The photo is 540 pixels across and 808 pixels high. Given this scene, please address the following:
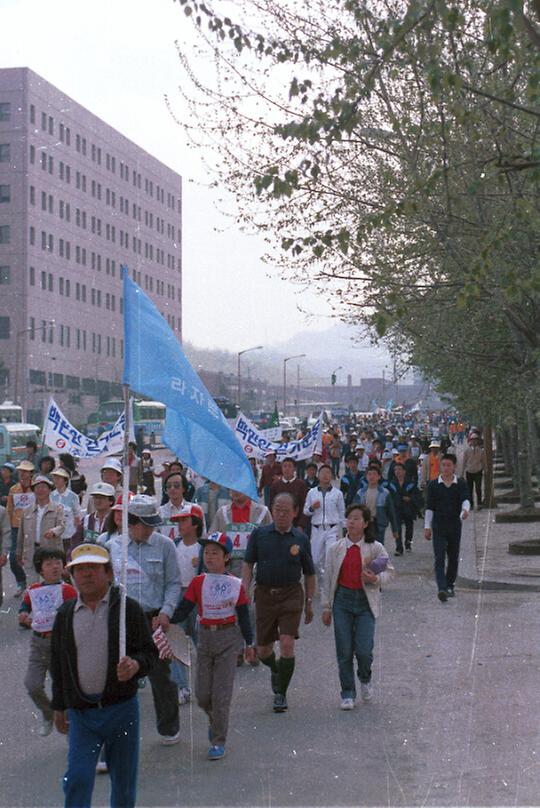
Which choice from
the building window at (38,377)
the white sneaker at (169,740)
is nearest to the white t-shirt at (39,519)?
the white sneaker at (169,740)

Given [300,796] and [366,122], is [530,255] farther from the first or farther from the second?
[300,796]

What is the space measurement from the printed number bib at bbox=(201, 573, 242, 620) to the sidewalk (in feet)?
26.3

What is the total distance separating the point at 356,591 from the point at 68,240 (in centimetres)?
8549

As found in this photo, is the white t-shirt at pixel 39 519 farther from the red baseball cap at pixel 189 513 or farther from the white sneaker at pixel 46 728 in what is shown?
the white sneaker at pixel 46 728

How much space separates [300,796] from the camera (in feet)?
22.2

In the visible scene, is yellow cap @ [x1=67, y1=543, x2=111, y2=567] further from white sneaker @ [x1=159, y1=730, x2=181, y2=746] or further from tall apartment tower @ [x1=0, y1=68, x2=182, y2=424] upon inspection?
tall apartment tower @ [x1=0, y1=68, x2=182, y2=424]

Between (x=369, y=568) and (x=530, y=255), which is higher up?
(x=530, y=255)

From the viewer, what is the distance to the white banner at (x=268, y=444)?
2355cm

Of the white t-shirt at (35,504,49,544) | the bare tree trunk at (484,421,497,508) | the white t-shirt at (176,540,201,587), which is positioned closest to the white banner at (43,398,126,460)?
the white t-shirt at (35,504,49,544)

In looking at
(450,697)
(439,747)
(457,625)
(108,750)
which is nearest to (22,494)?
(457,625)

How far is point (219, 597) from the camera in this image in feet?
27.1

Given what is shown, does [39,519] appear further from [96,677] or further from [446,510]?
[96,677]

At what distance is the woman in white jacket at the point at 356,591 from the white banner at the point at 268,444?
13.6m

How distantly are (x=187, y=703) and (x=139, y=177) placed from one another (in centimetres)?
9812
